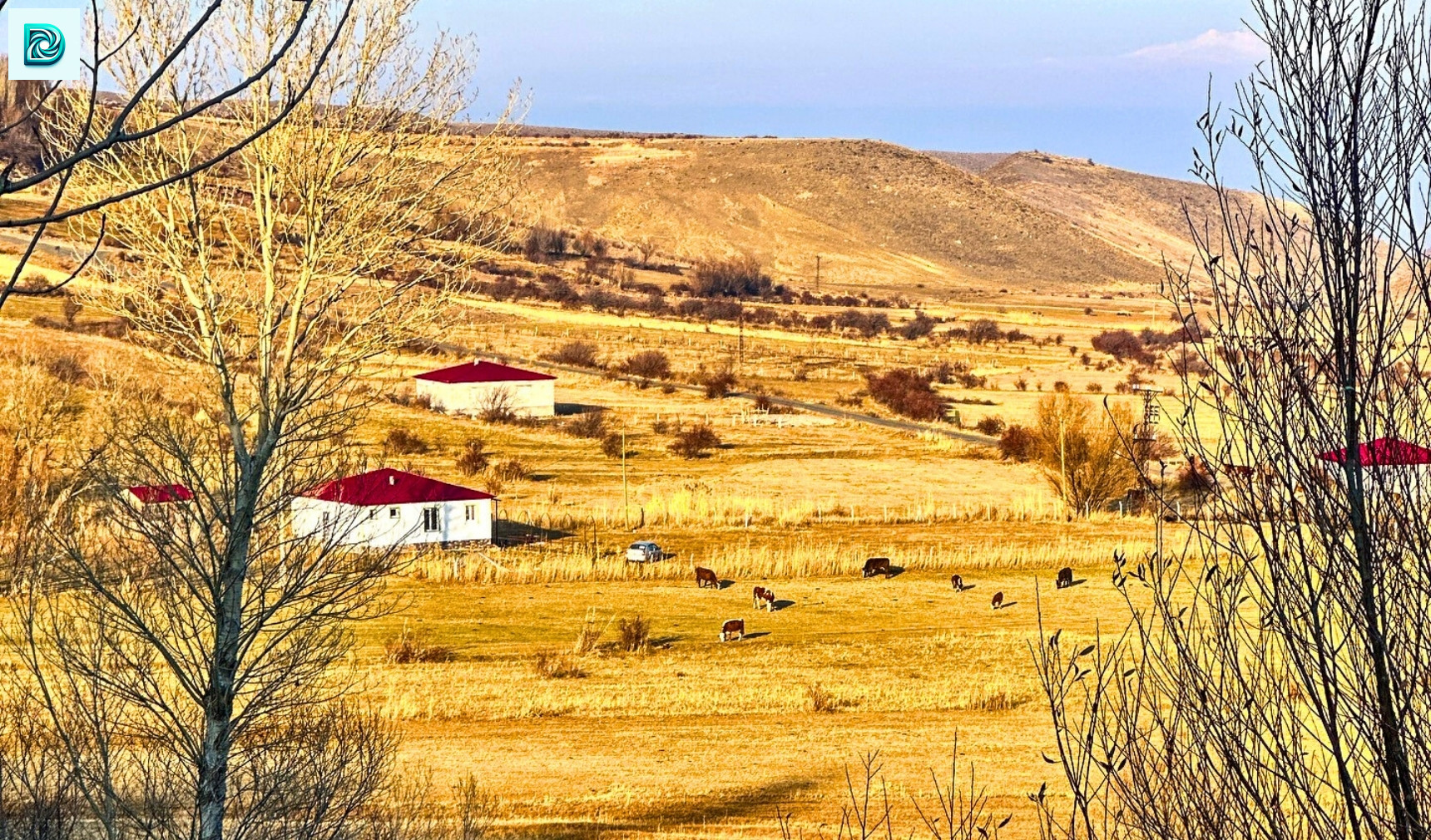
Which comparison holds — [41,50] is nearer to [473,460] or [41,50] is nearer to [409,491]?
[409,491]

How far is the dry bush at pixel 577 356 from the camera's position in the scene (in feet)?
275

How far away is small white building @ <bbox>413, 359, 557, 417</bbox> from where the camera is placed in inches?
2530

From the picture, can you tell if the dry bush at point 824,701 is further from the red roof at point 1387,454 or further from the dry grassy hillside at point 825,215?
the dry grassy hillside at point 825,215

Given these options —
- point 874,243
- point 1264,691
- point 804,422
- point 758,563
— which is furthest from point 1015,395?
point 874,243

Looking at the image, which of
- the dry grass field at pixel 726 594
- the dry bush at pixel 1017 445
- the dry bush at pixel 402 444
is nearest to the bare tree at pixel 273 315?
the dry grass field at pixel 726 594

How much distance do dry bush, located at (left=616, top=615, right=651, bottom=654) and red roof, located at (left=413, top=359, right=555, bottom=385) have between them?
33441 millimetres

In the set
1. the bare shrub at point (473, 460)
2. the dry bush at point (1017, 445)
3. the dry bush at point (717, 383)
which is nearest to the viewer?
the bare shrub at point (473, 460)

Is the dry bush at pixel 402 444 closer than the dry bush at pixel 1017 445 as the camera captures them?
Yes

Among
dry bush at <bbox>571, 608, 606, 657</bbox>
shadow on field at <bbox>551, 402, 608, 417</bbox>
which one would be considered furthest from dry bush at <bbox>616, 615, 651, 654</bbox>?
shadow on field at <bbox>551, 402, 608, 417</bbox>

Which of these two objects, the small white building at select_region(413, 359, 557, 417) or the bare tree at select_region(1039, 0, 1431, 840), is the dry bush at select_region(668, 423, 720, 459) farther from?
the bare tree at select_region(1039, 0, 1431, 840)

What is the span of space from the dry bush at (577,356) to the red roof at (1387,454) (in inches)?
3063

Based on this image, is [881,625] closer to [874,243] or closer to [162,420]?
[162,420]

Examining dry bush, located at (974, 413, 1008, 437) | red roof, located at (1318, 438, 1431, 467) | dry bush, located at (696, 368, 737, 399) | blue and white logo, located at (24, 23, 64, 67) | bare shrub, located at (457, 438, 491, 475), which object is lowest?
bare shrub, located at (457, 438, 491, 475)

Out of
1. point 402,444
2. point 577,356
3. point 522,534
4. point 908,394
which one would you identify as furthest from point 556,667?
point 577,356
